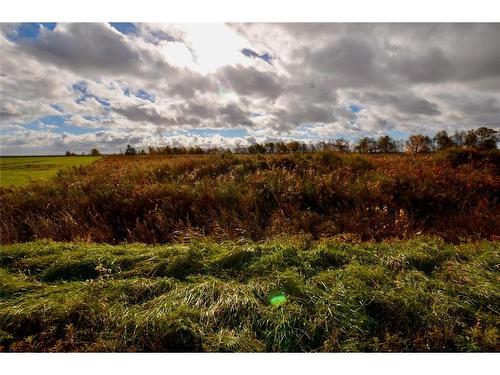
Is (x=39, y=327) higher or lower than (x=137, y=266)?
lower

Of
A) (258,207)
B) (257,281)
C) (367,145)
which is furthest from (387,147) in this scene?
(257,281)

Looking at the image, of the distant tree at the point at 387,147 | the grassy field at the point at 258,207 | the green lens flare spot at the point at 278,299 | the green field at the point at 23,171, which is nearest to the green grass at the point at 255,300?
the green lens flare spot at the point at 278,299

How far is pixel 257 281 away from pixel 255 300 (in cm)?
48

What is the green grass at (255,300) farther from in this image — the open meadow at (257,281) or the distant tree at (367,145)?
the distant tree at (367,145)

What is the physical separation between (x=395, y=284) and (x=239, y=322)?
2024 millimetres

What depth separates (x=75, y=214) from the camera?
870 cm

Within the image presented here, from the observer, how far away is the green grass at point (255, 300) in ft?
10.6

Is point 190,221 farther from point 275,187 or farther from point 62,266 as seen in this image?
point 62,266

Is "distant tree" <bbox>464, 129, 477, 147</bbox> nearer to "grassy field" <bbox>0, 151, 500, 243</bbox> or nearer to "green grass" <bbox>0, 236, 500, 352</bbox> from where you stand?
"grassy field" <bbox>0, 151, 500, 243</bbox>

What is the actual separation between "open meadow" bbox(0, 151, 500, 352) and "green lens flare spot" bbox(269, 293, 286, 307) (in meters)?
0.01

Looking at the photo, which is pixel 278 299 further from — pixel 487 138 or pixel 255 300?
pixel 487 138

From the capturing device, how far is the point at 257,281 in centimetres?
408

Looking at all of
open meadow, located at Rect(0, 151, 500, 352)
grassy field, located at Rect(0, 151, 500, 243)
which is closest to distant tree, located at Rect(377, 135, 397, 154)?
grassy field, located at Rect(0, 151, 500, 243)

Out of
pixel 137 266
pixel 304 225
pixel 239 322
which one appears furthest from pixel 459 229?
pixel 137 266
